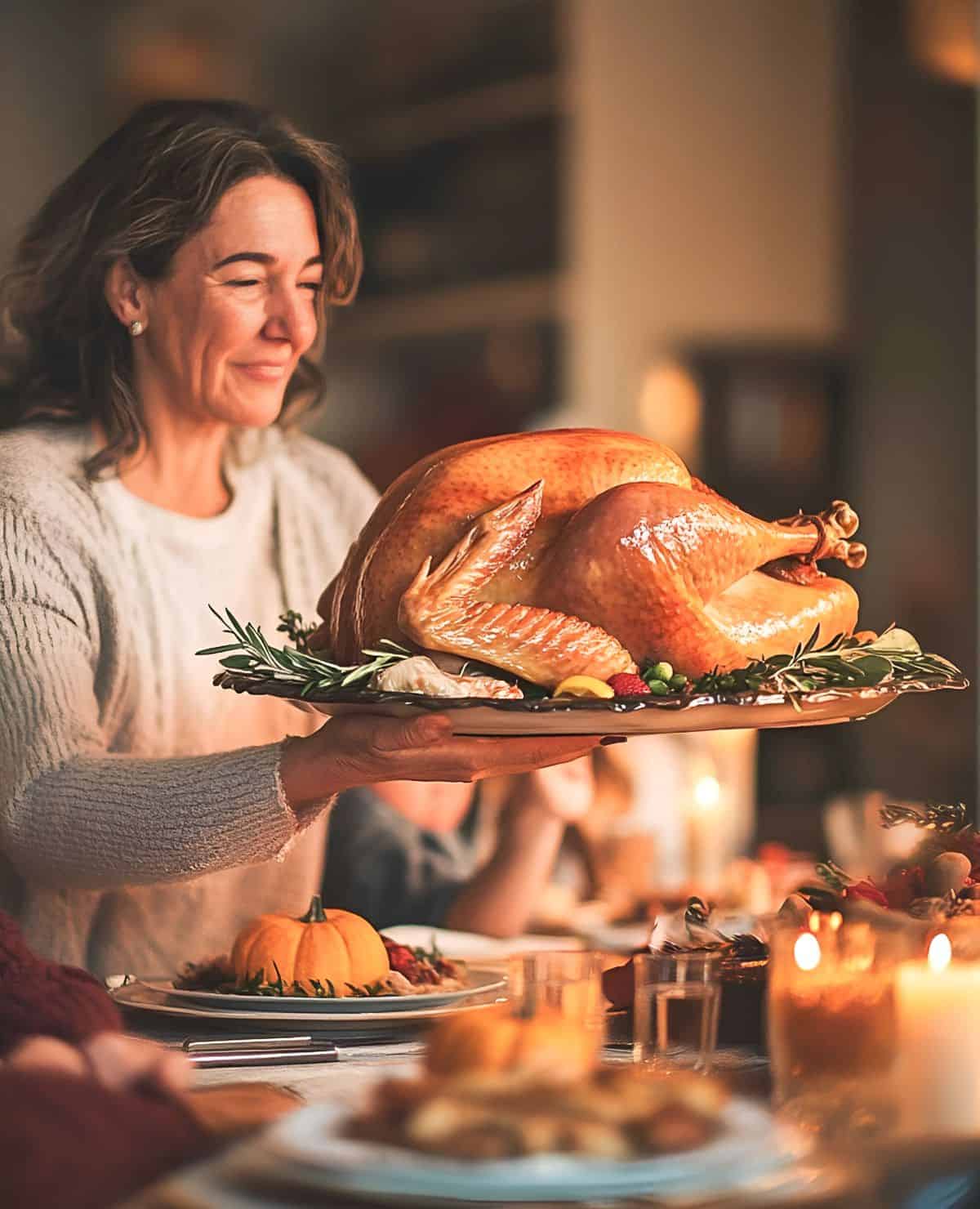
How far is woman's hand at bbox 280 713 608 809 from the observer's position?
3.88ft

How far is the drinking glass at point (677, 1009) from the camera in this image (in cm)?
102

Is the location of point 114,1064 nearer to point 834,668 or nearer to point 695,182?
point 834,668

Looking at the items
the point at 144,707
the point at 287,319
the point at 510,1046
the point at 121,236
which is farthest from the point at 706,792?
the point at 510,1046

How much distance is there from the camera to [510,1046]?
2.69 feet

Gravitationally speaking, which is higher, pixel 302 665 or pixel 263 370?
pixel 263 370

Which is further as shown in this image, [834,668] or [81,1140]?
[834,668]

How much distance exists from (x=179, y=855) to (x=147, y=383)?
0.48 meters

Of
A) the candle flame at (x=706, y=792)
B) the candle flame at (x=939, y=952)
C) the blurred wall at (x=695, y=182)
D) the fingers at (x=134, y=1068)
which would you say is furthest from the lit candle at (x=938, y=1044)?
the blurred wall at (x=695, y=182)

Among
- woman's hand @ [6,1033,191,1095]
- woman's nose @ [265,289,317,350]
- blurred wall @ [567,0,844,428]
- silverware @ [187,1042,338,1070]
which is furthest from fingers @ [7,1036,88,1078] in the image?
blurred wall @ [567,0,844,428]

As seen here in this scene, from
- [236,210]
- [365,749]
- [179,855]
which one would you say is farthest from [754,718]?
[236,210]

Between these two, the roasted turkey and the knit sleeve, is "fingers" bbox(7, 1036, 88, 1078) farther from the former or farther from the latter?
the knit sleeve

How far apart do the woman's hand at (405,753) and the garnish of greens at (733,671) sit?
0.15ft

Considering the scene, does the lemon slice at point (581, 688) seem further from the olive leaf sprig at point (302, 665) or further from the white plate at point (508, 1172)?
the white plate at point (508, 1172)

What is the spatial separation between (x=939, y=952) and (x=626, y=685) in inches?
10.5
